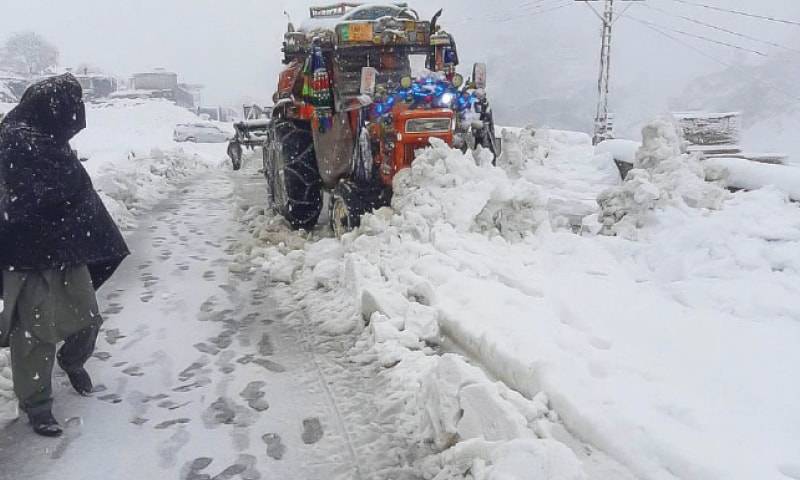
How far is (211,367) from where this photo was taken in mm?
4500

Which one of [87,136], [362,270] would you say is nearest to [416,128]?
[362,270]

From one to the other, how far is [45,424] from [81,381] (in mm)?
469

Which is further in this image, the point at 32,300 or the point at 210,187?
the point at 210,187

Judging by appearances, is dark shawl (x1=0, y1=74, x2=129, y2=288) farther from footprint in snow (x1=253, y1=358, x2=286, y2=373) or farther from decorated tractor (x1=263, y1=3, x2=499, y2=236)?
decorated tractor (x1=263, y1=3, x2=499, y2=236)

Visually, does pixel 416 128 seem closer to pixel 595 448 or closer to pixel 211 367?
pixel 211 367

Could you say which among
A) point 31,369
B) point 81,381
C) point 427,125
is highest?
point 427,125

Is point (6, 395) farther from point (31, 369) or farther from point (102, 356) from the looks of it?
point (102, 356)

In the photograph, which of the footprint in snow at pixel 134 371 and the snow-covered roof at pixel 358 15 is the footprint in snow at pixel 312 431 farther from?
the snow-covered roof at pixel 358 15

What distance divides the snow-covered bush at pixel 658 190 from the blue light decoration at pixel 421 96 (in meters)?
1.99

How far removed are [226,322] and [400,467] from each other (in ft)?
8.43

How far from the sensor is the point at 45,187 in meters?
3.61

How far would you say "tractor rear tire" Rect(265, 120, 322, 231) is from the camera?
8.30 meters

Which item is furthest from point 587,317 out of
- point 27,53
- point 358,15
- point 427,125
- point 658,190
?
point 27,53

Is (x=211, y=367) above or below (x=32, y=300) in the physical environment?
below
